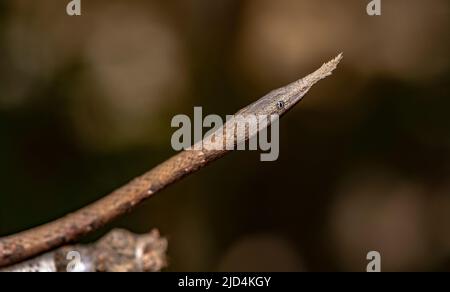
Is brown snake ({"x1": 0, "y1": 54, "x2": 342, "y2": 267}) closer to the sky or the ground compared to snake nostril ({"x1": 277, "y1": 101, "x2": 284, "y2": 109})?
closer to the ground

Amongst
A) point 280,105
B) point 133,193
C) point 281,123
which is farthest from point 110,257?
point 281,123

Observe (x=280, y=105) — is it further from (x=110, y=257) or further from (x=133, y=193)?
(x=110, y=257)

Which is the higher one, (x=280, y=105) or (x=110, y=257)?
(x=280, y=105)

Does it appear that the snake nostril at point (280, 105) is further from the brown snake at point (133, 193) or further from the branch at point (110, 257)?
the branch at point (110, 257)

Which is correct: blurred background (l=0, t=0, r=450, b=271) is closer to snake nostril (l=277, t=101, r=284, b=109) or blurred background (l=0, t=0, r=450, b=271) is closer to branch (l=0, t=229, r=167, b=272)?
branch (l=0, t=229, r=167, b=272)

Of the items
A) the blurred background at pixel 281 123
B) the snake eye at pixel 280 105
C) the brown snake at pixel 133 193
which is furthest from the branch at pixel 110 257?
the blurred background at pixel 281 123

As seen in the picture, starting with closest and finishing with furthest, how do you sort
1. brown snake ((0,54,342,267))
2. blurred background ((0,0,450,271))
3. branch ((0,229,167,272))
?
brown snake ((0,54,342,267)), branch ((0,229,167,272)), blurred background ((0,0,450,271))

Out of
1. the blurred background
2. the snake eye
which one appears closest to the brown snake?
the snake eye
